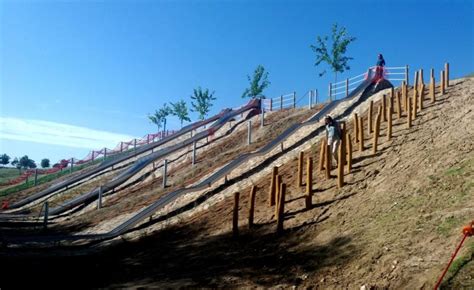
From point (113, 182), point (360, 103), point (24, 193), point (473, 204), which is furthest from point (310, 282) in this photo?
point (24, 193)

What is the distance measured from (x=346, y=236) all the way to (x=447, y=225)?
6.76 ft

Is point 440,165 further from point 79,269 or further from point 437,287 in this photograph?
point 79,269

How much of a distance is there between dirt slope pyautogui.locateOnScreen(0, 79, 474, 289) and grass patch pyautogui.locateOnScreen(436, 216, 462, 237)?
0.07 ft

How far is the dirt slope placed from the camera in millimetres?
7456

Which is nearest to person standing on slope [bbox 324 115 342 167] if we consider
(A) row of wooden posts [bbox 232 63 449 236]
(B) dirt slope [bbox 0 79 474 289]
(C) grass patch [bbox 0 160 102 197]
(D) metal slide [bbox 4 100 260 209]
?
(A) row of wooden posts [bbox 232 63 449 236]

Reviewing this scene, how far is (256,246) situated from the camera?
10.3 meters

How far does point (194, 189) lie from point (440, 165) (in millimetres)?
9214

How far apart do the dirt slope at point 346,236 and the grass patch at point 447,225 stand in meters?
0.02

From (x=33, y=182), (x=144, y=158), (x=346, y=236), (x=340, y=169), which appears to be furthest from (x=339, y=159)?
(x=33, y=182)

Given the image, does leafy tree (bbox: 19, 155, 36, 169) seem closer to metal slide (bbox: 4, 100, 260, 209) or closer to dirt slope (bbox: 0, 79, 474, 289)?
metal slide (bbox: 4, 100, 260, 209)

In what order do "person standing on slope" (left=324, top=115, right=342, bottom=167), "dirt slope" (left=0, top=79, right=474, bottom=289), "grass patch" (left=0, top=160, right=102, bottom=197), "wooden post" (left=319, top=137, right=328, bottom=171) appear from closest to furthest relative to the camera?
"dirt slope" (left=0, top=79, right=474, bottom=289) → "person standing on slope" (left=324, top=115, right=342, bottom=167) → "wooden post" (left=319, top=137, right=328, bottom=171) → "grass patch" (left=0, top=160, right=102, bottom=197)

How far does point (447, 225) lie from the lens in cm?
769

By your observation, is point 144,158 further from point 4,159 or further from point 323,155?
point 4,159

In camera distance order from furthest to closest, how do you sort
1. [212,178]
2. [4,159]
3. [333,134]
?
[4,159]
[212,178]
[333,134]
